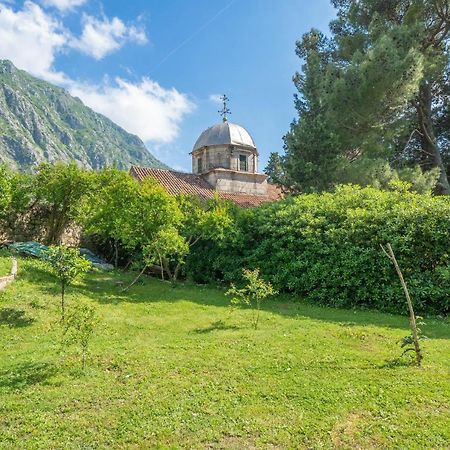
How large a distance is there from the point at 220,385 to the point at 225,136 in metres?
30.3

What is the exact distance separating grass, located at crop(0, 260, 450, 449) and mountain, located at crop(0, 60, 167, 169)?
8664 cm

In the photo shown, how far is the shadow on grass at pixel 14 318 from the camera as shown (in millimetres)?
8182

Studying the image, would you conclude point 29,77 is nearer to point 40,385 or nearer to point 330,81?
point 330,81

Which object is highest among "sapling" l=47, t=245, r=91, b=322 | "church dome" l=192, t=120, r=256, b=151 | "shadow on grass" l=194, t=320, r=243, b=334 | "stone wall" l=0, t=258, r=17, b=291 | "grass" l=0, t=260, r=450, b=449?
"church dome" l=192, t=120, r=256, b=151

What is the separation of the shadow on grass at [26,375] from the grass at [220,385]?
0.09 ft

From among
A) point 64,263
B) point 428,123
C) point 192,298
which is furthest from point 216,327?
point 428,123

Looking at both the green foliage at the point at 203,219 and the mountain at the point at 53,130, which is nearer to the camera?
the green foliage at the point at 203,219

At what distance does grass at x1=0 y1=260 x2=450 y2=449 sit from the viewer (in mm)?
4305

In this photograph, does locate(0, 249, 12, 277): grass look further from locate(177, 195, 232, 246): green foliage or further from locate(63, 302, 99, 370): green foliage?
locate(63, 302, 99, 370): green foliage

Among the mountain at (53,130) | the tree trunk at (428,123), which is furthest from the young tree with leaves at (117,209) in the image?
the mountain at (53,130)

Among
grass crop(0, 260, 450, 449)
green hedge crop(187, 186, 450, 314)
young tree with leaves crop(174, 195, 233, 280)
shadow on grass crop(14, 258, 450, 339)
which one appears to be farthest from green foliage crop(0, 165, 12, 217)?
green hedge crop(187, 186, 450, 314)

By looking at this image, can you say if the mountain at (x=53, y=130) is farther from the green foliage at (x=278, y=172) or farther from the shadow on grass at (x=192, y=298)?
the shadow on grass at (x=192, y=298)

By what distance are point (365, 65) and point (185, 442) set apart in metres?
16.7

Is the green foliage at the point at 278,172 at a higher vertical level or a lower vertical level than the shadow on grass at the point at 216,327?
higher
